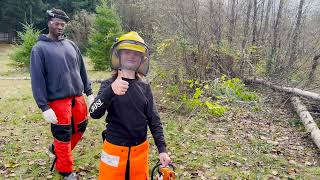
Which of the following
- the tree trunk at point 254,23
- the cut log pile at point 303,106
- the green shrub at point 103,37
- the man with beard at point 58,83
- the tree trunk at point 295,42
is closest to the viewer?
the man with beard at point 58,83

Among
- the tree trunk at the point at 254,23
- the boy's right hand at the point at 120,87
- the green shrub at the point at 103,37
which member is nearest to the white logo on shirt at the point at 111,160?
the boy's right hand at the point at 120,87

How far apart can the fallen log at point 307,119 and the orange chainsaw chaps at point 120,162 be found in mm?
4001

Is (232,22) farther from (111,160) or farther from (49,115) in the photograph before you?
(111,160)

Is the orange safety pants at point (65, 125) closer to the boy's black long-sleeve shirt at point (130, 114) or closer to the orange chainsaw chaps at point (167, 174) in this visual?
the boy's black long-sleeve shirt at point (130, 114)

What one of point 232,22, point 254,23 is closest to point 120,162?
point 232,22

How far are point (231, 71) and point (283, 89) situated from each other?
1.82m

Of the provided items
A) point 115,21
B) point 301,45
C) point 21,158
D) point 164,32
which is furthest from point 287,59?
point 115,21

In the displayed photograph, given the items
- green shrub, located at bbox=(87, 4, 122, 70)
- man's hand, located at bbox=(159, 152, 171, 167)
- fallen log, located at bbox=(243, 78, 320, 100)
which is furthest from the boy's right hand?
green shrub, located at bbox=(87, 4, 122, 70)

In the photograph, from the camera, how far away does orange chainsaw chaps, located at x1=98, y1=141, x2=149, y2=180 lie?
3.03m

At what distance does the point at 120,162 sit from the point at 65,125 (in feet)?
5.31

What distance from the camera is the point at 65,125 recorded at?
4398 mm

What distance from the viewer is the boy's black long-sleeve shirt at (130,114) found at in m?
3.03

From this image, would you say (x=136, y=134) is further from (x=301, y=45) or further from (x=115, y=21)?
(x=115, y=21)

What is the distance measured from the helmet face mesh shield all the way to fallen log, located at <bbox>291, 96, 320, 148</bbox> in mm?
4202
